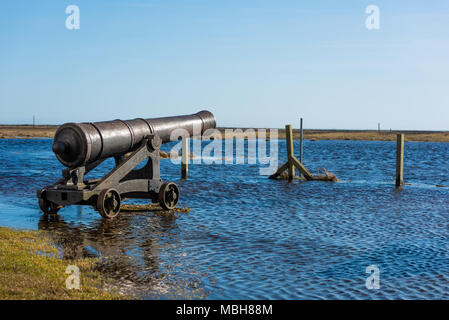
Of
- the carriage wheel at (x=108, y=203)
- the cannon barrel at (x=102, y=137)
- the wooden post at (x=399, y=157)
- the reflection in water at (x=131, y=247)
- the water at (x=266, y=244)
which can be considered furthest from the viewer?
the wooden post at (x=399, y=157)

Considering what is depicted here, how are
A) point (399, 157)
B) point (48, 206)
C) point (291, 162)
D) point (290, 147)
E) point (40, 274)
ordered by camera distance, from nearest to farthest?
point (40, 274)
point (48, 206)
point (399, 157)
point (290, 147)
point (291, 162)

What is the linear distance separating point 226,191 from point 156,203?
4.83m

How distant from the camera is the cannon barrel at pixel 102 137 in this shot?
37.9 ft

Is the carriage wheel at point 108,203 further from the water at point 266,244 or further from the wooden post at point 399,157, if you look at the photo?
the wooden post at point 399,157

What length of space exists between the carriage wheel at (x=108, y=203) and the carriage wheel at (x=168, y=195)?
1.55 m

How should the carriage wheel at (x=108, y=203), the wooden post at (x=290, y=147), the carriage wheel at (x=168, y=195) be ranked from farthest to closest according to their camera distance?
the wooden post at (x=290, y=147) → the carriage wheel at (x=168, y=195) → the carriage wheel at (x=108, y=203)

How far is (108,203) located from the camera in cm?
1207

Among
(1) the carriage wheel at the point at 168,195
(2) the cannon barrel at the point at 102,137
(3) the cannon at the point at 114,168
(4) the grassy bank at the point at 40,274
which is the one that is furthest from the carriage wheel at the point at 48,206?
(4) the grassy bank at the point at 40,274

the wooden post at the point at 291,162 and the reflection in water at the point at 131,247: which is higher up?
the wooden post at the point at 291,162

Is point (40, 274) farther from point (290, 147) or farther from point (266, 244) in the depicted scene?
point (290, 147)

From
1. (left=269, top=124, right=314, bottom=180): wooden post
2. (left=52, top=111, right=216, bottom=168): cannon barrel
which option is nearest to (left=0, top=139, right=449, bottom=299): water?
(left=52, top=111, right=216, bottom=168): cannon barrel

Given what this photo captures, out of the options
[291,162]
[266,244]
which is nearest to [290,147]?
[291,162]

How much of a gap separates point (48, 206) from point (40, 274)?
5763mm
